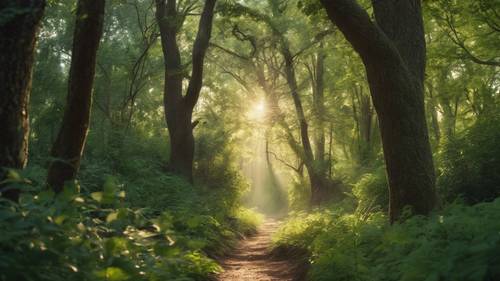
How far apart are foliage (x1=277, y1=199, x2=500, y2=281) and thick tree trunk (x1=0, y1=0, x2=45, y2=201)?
341 centimetres

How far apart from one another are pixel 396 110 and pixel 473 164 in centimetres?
266

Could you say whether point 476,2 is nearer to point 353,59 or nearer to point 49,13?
point 353,59

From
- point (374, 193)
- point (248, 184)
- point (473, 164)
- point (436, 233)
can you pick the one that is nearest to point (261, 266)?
point (374, 193)

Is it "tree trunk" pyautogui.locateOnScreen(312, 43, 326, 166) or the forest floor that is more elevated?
"tree trunk" pyautogui.locateOnScreen(312, 43, 326, 166)

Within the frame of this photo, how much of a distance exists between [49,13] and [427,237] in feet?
76.7

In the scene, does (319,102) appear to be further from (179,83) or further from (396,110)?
(396,110)

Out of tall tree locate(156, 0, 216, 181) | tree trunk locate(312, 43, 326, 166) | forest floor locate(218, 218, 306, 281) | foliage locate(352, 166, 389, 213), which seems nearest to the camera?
forest floor locate(218, 218, 306, 281)

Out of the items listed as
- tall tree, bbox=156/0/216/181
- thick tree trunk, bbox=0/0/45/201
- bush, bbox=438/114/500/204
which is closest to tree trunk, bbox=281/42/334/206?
tall tree, bbox=156/0/216/181

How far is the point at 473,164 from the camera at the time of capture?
27.1 ft

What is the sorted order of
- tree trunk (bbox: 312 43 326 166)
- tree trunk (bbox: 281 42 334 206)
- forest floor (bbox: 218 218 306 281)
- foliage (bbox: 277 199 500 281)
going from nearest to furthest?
foliage (bbox: 277 199 500 281) < forest floor (bbox: 218 218 306 281) < tree trunk (bbox: 281 42 334 206) < tree trunk (bbox: 312 43 326 166)

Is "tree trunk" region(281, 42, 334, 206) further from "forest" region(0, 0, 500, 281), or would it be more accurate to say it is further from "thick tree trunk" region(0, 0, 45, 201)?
"thick tree trunk" region(0, 0, 45, 201)

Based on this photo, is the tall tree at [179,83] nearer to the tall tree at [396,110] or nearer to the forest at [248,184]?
the forest at [248,184]

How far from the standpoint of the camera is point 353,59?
13141mm

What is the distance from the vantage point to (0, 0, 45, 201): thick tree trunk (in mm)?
3994
